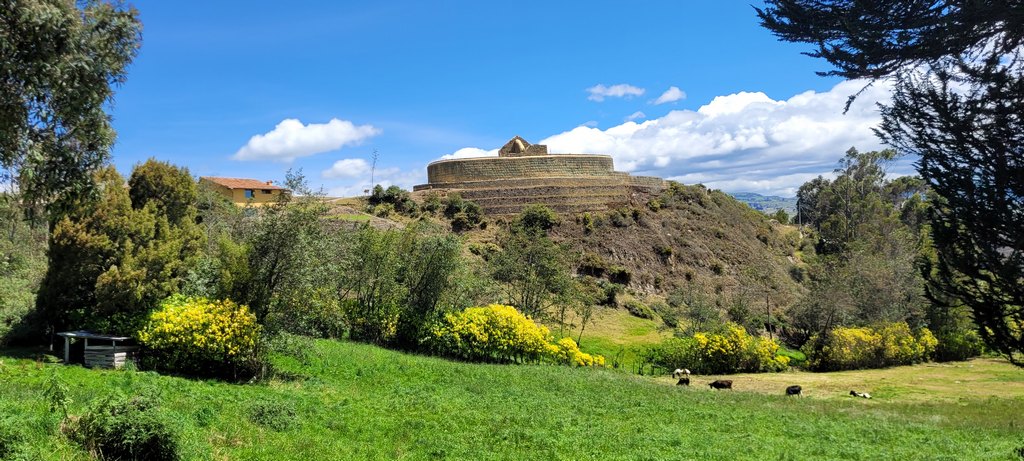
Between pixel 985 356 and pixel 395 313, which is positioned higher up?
pixel 395 313

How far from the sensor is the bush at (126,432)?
7340 millimetres

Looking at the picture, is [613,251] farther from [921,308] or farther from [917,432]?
[917,432]

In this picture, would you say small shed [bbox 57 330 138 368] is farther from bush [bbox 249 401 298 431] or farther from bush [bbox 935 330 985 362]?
bush [bbox 935 330 985 362]

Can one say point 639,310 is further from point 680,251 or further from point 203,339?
point 203,339

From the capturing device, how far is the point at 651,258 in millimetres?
51906

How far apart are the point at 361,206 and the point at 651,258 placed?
1008 inches

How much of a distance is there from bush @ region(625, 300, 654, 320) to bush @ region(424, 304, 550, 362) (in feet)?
66.3

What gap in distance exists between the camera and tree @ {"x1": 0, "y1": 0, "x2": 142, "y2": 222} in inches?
343

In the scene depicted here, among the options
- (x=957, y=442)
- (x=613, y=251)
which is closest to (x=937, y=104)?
(x=957, y=442)

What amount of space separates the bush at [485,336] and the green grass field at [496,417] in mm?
3148

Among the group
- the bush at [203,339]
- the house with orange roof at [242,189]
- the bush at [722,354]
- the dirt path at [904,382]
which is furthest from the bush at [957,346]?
the house with orange roof at [242,189]

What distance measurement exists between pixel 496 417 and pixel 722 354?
60.9ft

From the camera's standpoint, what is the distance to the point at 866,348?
3036cm

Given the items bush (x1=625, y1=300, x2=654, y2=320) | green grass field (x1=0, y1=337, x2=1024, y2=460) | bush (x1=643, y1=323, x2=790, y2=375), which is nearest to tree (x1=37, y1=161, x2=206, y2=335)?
green grass field (x1=0, y1=337, x2=1024, y2=460)
